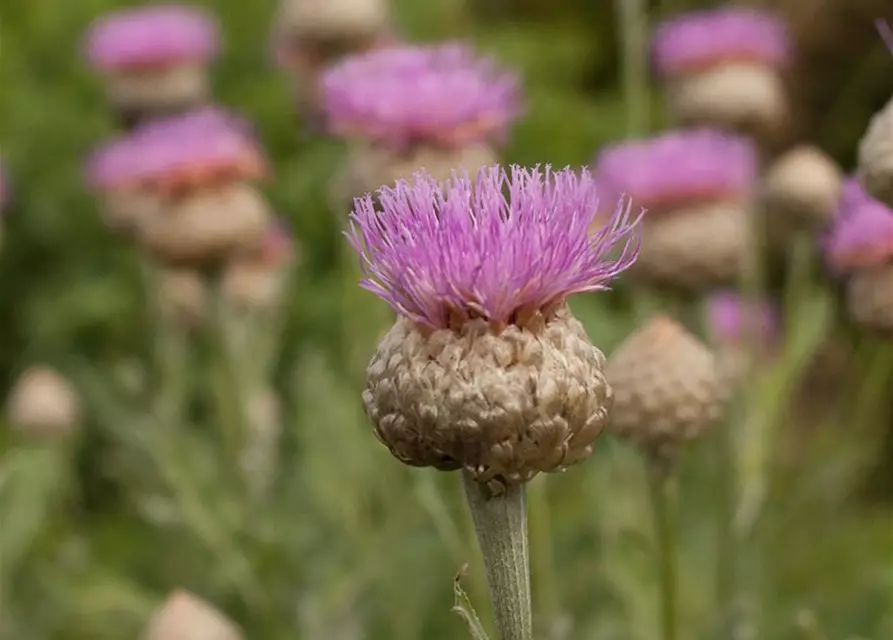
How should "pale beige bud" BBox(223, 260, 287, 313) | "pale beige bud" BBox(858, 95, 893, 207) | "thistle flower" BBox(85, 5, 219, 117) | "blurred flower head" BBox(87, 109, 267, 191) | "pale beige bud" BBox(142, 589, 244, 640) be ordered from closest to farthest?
"pale beige bud" BBox(858, 95, 893, 207), "pale beige bud" BBox(142, 589, 244, 640), "blurred flower head" BBox(87, 109, 267, 191), "pale beige bud" BBox(223, 260, 287, 313), "thistle flower" BBox(85, 5, 219, 117)

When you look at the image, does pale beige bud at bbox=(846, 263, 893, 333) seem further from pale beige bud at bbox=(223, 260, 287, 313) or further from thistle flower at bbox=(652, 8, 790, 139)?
pale beige bud at bbox=(223, 260, 287, 313)

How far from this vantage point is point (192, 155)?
2447 millimetres

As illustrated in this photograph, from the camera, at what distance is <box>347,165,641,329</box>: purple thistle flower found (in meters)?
0.92

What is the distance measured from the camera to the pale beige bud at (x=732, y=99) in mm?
2461

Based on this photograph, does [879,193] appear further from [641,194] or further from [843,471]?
[843,471]

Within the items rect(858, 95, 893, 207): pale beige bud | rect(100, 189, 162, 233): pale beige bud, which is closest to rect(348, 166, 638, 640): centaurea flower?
rect(858, 95, 893, 207): pale beige bud

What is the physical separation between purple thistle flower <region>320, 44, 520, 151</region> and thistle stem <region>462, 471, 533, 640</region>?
3.36 ft

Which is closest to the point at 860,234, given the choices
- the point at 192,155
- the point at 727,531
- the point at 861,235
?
the point at 861,235

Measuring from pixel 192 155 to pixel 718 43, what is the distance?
1.20 metres

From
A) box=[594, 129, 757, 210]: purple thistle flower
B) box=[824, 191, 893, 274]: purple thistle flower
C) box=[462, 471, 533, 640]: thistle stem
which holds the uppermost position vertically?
box=[594, 129, 757, 210]: purple thistle flower

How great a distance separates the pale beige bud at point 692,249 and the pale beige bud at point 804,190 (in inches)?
8.1

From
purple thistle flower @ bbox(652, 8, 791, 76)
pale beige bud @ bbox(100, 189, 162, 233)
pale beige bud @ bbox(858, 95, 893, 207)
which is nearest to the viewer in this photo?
pale beige bud @ bbox(858, 95, 893, 207)

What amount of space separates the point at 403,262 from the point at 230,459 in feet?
6.36

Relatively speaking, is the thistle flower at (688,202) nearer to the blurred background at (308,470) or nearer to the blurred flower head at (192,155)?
the blurred background at (308,470)
